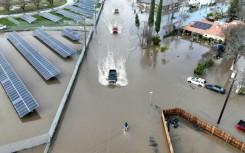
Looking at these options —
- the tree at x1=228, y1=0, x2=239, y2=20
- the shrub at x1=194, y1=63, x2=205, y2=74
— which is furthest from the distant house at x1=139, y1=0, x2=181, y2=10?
the shrub at x1=194, y1=63, x2=205, y2=74

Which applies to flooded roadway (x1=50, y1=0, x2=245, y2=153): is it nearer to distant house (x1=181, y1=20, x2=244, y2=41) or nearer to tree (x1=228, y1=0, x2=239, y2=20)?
distant house (x1=181, y1=20, x2=244, y2=41)

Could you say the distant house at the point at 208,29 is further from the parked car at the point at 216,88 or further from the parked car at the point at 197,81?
the parked car at the point at 216,88

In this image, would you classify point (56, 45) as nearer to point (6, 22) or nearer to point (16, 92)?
point (16, 92)

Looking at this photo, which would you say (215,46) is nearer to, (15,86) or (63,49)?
(63,49)

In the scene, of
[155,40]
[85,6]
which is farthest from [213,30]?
[85,6]

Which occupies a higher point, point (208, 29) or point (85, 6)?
point (85, 6)
